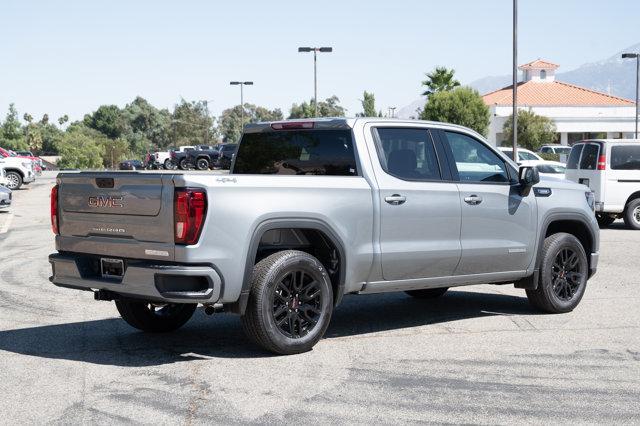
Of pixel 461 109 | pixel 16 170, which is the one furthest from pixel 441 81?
pixel 16 170

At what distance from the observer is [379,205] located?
7.76 metres

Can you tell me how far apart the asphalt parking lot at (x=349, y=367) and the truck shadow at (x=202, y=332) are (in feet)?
0.06

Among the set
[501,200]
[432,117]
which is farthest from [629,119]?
[501,200]

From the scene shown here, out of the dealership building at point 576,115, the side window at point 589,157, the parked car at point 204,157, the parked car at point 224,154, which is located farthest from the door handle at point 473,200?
the dealership building at point 576,115

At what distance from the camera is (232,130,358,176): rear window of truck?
7.93 metres

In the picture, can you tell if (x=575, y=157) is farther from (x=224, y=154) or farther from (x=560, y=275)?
(x=224, y=154)

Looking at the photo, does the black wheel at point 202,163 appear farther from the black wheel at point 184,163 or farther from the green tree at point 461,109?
the green tree at point 461,109

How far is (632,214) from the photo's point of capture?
19656 mm

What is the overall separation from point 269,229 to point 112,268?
1.28m

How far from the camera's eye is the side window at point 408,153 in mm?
8031

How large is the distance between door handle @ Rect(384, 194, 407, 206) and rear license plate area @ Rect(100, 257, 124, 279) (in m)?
2.27

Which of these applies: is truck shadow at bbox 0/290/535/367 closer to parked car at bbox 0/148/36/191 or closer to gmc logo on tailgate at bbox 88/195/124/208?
gmc logo on tailgate at bbox 88/195/124/208

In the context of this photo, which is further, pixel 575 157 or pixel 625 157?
pixel 575 157

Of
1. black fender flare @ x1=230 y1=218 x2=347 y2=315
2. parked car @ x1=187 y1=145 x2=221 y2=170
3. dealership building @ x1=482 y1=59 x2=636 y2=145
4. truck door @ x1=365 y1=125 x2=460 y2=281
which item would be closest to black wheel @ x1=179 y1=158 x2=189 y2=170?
parked car @ x1=187 y1=145 x2=221 y2=170
